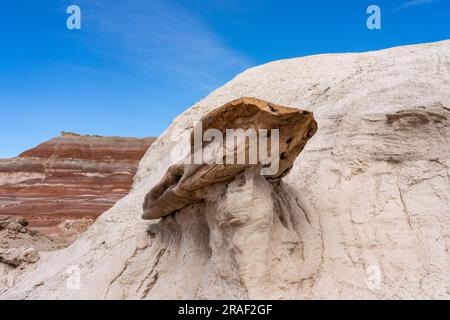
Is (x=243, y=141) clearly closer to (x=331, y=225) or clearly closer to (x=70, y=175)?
(x=331, y=225)

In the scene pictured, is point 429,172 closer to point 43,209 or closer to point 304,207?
point 304,207

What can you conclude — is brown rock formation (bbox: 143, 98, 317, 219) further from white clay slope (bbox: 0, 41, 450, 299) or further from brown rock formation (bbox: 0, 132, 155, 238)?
brown rock formation (bbox: 0, 132, 155, 238)

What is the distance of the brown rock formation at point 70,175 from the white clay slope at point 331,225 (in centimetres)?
2174

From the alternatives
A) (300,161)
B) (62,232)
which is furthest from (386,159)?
(62,232)

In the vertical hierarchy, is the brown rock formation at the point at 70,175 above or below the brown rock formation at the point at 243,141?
above

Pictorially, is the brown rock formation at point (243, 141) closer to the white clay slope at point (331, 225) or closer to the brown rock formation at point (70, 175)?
the white clay slope at point (331, 225)

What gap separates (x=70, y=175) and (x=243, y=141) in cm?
3446

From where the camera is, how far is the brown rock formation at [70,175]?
28.7m

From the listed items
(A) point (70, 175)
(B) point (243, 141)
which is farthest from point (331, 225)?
(A) point (70, 175)

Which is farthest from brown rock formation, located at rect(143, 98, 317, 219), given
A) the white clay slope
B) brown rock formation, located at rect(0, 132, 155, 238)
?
brown rock formation, located at rect(0, 132, 155, 238)

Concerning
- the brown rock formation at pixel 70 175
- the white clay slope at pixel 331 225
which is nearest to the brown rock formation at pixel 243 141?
the white clay slope at pixel 331 225

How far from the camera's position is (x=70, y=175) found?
36.4 metres

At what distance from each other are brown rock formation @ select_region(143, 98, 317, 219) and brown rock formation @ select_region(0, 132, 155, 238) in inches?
917
